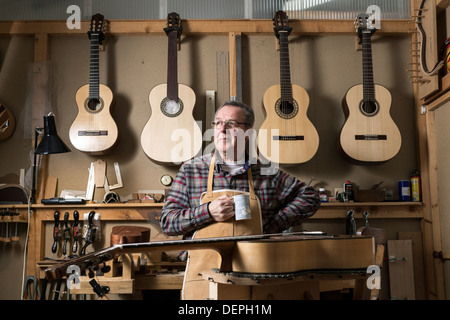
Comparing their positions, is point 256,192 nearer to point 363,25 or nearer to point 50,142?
point 50,142

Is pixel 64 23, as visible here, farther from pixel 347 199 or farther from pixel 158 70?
pixel 347 199

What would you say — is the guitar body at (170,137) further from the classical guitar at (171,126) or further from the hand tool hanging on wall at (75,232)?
the hand tool hanging on wall at (75,232)

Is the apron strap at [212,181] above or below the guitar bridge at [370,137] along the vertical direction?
below

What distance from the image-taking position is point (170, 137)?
406 cm

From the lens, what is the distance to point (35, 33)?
4402 millimetres

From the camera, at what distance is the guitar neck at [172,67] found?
4121mm

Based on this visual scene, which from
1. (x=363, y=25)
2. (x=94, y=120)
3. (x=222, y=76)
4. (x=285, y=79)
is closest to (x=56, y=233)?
(x=94, y=120)

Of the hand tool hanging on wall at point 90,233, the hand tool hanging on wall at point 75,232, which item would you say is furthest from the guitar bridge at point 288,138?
the hand tool hanging on wall at point 75,232

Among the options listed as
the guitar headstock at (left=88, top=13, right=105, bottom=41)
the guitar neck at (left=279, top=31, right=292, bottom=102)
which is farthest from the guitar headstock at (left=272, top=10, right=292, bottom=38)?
the guitar headstock at (left=88, top=13, right=105, bottom=41)

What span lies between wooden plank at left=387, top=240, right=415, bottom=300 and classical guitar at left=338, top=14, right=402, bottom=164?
732mm

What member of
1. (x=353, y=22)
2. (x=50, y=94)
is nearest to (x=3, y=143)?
(x=50, y=94)

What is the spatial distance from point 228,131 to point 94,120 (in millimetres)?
1900

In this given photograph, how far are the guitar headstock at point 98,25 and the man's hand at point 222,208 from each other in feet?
8.32

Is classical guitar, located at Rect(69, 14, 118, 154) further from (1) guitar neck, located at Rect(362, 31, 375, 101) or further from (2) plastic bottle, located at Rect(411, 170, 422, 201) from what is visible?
(2) plastic bottle, located at Rect(411, 170, 422, 201)
